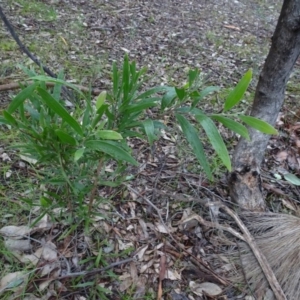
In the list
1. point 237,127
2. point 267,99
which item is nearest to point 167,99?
point 237,127

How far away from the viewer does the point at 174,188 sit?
1.30 meters

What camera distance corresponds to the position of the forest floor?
1.02 metres

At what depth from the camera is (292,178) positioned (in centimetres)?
142

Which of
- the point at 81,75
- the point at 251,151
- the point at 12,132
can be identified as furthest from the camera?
the point at 81,75

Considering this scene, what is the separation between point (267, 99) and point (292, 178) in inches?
17.1

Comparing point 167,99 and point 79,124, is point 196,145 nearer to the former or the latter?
point 167,99

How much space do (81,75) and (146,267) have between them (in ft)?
3.79

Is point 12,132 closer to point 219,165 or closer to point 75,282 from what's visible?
point 75,282

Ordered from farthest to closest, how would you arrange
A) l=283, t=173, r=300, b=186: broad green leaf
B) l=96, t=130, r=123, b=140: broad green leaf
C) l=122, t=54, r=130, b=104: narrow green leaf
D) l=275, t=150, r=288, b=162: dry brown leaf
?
l=275, t=150, r=288, b=162: dry brown leaf → l=283, t=173, r=300, b=186: broad green leaf → l=122, t=54, r=130, b=104: narrow green leaf → l=96, t=130, r=123, b=140: broad green leaf

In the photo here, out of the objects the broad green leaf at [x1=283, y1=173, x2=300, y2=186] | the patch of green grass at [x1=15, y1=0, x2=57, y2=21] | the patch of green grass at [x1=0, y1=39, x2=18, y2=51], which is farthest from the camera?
the patch of green grass at [x1=15, y1=0, x2=57, y2=21]

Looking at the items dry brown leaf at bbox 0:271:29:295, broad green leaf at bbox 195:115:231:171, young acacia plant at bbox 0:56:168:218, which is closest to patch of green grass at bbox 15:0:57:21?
young acacia plant at bbox 0:56:168:218

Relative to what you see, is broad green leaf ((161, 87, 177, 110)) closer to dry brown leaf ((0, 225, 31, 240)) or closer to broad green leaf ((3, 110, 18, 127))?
broad green leaf ((3, 110, 18, 127))

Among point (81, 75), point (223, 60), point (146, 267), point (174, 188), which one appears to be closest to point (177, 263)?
point (146, 267)

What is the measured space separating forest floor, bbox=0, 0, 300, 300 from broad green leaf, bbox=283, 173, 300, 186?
4cm
